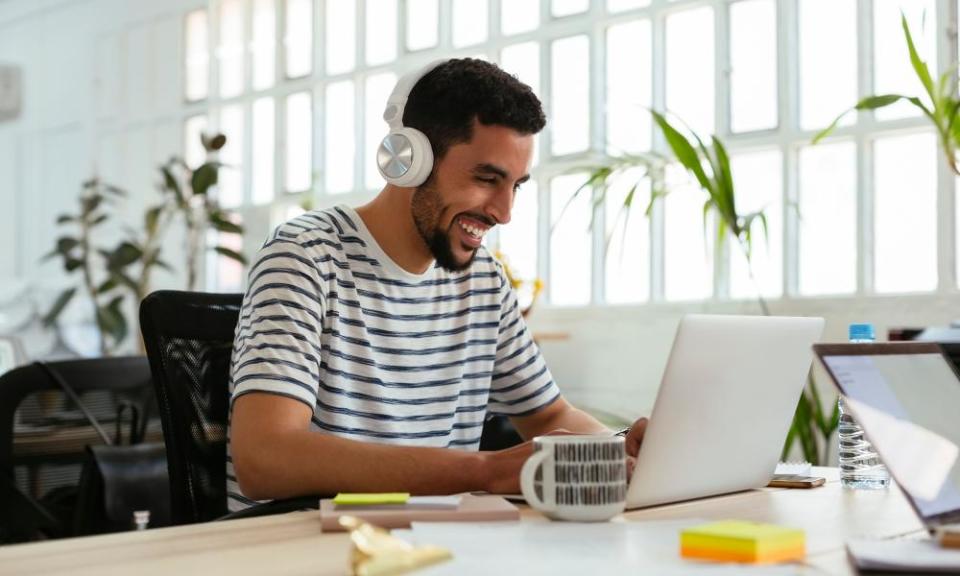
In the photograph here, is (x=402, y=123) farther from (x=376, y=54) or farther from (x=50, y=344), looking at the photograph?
(x=50, y=344)

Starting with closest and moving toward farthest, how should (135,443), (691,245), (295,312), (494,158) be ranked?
(295,312), (494,158), (135,443), (691,245)

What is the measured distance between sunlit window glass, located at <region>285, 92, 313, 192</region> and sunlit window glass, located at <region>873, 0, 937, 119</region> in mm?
2737

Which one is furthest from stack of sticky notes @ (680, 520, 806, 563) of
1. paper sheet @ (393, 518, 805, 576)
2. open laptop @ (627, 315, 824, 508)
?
open laptop @ (627, 315, 824, 508)

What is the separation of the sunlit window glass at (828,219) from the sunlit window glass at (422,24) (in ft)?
6.02

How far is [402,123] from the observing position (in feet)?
6.32

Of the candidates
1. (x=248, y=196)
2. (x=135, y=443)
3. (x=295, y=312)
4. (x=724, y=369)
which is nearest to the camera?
(x=724, y=369)

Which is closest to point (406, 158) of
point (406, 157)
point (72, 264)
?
point (406, 157)

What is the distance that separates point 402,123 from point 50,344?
5129 millimetres

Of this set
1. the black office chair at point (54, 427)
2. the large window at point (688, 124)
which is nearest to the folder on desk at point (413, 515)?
the black office chair at point (54, 427)

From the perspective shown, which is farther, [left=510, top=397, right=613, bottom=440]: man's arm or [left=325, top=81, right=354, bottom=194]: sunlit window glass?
[left=325, top=81, right=354, bottom=194]: sunlit window glass

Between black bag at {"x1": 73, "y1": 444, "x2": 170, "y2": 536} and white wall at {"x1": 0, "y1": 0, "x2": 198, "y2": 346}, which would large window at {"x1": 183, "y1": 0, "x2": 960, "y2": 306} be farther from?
black bag at {"x1": 73, "y1": 444, "x2": 170, "y2": 536}

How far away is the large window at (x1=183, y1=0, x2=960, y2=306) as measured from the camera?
3.58 m

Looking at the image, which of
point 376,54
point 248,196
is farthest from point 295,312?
point 248,196

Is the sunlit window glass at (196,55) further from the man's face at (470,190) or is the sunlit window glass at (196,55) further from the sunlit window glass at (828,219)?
the man's face at (470,190)
